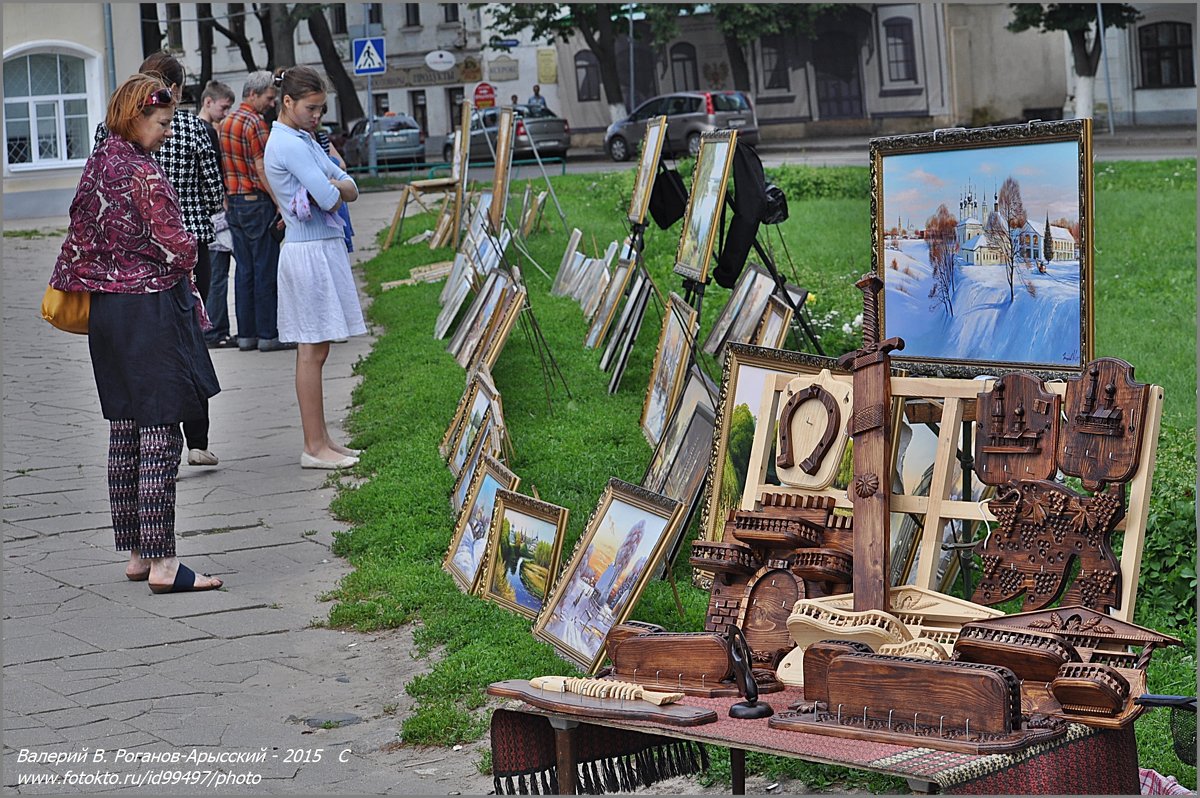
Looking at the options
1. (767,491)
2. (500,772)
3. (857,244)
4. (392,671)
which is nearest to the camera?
(500,772)

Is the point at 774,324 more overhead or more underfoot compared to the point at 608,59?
more underfoot

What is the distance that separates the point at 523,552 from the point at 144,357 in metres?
1.58

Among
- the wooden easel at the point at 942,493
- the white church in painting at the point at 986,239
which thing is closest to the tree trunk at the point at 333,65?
the white church in painting at the point at 986,239

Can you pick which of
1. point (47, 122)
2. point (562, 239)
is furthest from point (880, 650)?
point (47, 122)

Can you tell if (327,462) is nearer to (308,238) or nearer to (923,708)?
(308,238)

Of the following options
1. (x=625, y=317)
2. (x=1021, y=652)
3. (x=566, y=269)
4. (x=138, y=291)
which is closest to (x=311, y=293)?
(x=138, y=291)

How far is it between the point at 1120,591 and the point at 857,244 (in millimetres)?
10475

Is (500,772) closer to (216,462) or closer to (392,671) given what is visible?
(392,671)

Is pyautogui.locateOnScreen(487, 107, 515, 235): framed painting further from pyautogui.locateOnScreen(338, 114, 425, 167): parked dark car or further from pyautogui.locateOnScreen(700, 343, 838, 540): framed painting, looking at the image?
pyautogui.locateOnScreen(338, 114, 425, 167): parked dark car

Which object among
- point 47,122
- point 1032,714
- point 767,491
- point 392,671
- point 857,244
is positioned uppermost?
point 47,122

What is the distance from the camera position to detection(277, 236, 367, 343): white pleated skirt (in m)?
6.81

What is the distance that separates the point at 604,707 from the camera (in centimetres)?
293

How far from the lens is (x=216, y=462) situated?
7.51 m

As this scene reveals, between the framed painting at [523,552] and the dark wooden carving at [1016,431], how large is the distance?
1934 millimetres
